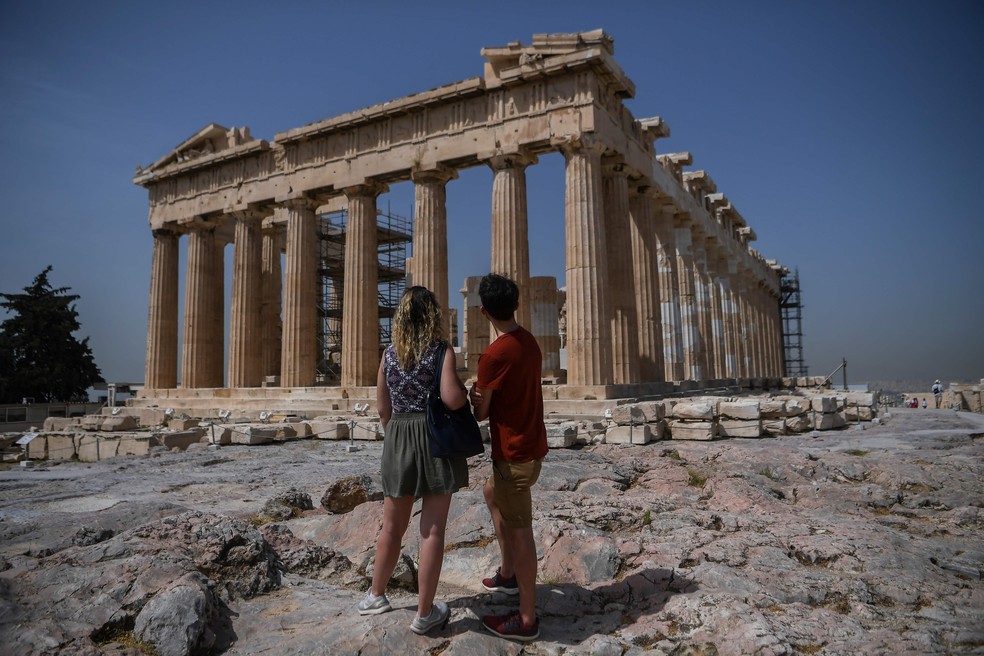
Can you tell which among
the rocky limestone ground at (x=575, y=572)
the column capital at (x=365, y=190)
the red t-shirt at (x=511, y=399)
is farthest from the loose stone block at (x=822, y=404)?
the column capital at (x=365, y=190)

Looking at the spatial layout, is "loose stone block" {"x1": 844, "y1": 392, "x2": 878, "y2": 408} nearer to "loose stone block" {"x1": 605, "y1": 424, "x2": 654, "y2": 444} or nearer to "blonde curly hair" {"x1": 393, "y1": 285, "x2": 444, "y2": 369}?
"loose stone block" {"x1": 605, "y1": 424, "x2": 654, "y2": 444}

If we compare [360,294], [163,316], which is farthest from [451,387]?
[163,316]

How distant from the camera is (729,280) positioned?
1312 inches

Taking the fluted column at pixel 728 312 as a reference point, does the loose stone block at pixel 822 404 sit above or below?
below

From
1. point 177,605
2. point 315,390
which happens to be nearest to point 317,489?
point 177,605

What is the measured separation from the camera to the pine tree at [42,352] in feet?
107

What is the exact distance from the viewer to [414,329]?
3471 millimetres

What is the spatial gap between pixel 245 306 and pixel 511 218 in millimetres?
12146

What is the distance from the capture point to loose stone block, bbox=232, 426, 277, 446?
534 inches

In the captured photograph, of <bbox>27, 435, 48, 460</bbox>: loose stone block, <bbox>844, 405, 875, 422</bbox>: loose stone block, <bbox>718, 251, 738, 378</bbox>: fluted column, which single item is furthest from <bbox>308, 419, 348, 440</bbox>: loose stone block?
<bbox>718, 251, 738, 378</bbox>: fluted column

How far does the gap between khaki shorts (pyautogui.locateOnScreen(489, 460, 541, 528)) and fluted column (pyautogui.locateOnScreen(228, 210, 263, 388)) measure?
74.1ft

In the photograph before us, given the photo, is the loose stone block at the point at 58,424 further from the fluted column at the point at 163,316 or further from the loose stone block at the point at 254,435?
the fluted column at the point at 163,316

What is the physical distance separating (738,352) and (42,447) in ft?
100

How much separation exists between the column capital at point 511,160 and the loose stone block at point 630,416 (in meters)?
9.60
